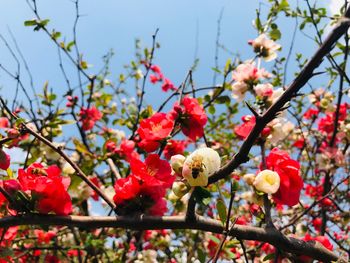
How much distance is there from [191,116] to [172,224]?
60 centimetres

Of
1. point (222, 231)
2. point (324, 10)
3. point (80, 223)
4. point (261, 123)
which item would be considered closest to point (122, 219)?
point (80, 223)

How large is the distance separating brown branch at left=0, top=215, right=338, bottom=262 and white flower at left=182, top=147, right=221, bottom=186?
124mm

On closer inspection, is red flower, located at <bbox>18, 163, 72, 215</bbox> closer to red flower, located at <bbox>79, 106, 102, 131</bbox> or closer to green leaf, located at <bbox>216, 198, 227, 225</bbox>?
green leaf, located at <bbox>216, 198, 227, 225</bbox>

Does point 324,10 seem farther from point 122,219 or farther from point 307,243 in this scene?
point 122,219

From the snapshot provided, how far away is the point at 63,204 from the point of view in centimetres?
111

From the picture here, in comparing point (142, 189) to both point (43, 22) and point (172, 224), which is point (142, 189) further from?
point (43, 22)

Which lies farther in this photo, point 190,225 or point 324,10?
point 324,10

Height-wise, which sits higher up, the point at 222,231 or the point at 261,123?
the point at 261,123

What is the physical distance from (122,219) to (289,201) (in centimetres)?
57

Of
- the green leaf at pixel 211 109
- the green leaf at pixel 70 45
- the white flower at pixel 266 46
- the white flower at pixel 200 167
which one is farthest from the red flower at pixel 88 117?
the white flower at pixel 200 167

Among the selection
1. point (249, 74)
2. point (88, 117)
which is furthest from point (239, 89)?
point (88, 117)

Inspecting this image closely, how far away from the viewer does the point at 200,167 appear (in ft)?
3.43

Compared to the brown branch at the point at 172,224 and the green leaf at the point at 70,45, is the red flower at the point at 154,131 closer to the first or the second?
the brown branch at the point at 172,224

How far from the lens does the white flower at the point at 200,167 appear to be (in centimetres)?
104
